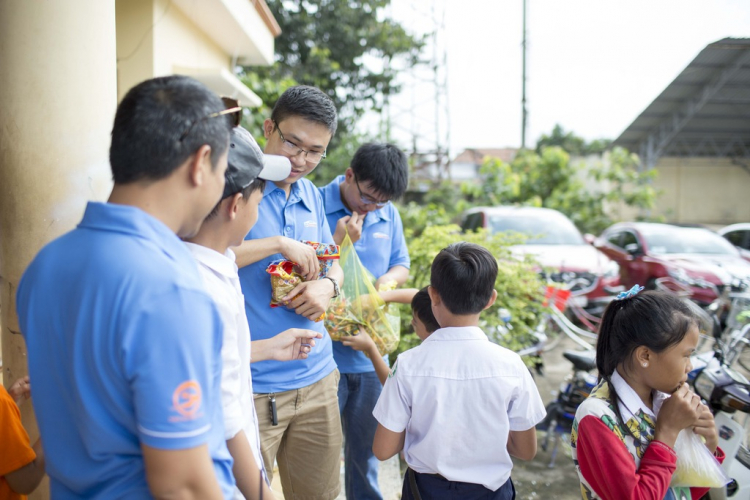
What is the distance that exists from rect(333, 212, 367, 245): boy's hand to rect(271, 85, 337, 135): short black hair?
0.51 metres

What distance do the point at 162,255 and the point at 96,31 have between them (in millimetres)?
1609

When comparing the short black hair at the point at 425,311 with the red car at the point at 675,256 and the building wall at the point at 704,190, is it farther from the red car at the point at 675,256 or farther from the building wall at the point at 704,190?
the building wall at the point at 704,190

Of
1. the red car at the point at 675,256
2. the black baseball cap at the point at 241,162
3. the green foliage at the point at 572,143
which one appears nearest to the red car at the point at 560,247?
the red car at the point at 675,256

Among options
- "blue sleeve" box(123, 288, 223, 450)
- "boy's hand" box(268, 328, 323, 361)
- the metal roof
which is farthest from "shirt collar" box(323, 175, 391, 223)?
the metal roof

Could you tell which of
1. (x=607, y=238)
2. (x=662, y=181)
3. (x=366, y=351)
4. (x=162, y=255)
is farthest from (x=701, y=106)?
(x=162, y=255)

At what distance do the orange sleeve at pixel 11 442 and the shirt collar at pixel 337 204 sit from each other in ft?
5.20

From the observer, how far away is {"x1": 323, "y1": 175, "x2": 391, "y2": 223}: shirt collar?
108 inches

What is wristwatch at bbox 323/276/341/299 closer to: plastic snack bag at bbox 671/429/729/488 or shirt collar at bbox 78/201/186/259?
shirt collar at bbox 78/201/186/259

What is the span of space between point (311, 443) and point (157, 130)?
156 centimetres

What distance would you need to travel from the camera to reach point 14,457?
1.58 meters

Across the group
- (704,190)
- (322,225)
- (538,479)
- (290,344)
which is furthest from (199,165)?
(704,190)

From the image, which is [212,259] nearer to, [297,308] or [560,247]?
[297,308]

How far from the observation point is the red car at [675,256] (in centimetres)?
743

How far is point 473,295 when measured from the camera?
183cm
